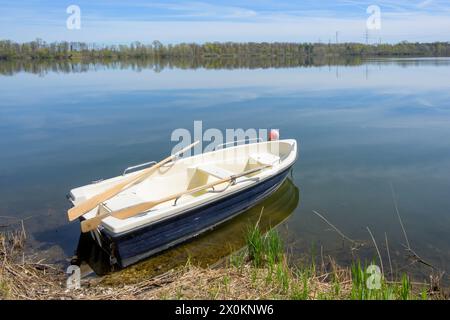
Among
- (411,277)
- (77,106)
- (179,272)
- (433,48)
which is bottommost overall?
(411,277)

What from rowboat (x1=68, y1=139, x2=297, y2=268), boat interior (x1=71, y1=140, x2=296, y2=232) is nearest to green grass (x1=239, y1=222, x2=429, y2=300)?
rowboat (x1=68, y1=139, x2=297, y2=268)

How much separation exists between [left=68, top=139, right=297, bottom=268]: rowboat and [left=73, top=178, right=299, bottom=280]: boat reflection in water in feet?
0.38

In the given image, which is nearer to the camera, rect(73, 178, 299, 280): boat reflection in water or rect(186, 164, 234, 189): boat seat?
rect(73, 178, 299, 280): boat reflection in water

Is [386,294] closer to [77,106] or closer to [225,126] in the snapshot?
[225,126]

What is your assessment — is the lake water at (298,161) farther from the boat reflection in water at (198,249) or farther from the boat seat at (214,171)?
the boat seat at (214,171)

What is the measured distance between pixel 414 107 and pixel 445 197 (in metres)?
12.1

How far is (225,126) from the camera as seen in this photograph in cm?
1414

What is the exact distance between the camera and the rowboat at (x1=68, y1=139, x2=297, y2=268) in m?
5.11

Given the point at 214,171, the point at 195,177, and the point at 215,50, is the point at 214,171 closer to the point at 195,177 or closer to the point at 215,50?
the point at 195,177

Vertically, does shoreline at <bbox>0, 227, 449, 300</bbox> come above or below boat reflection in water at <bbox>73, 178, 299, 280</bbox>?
above

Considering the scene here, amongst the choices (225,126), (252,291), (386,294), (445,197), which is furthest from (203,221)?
(225,126)

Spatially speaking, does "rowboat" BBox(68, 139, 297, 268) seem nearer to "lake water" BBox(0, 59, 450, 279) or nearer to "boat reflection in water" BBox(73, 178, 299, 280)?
"boat reflection in water" BBox(73, 178, 299, 280)

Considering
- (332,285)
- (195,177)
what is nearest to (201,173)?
(195,177)

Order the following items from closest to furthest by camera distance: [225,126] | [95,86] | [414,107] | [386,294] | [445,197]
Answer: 1. [386,294]
2. [445,197]
3. [225,126]
4. [414,107]
5. [95,86]
